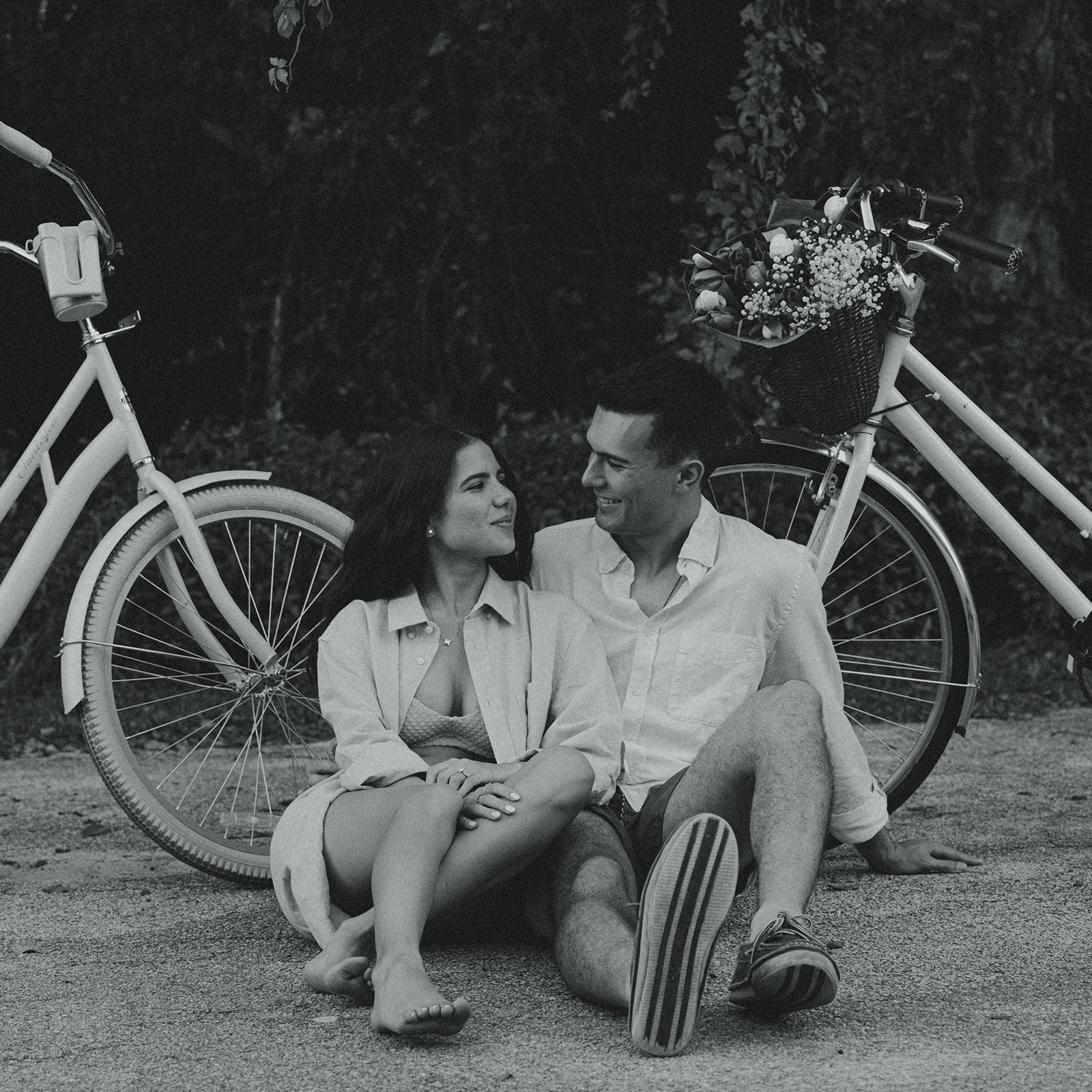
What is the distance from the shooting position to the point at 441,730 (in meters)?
2.75

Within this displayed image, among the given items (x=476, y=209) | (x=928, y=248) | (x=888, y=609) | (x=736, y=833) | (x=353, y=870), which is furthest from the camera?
(x=476, y=209)

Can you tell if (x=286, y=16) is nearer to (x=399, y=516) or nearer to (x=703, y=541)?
(x=399, y=516)

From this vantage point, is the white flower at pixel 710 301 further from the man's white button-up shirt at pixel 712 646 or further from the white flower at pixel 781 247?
the man's white button-up shirt at pixel 712 646

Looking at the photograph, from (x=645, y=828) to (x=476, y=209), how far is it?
4160 millimetres

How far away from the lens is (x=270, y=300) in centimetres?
698

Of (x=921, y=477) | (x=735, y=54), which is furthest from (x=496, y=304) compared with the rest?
(x=921, y=477)

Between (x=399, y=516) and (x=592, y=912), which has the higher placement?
(x=399, y=516)

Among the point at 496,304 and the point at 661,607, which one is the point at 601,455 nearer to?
the point at 661,607

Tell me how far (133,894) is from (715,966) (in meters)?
1.22

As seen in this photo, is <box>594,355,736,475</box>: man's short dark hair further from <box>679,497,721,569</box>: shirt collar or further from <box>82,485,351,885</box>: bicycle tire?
<box>82,485,351,885</box>: bicycle tire

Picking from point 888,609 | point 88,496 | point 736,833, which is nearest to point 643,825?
point 736,833

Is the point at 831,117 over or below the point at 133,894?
over

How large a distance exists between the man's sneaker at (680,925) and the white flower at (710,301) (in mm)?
1328

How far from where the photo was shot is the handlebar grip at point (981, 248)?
330 centimetres
